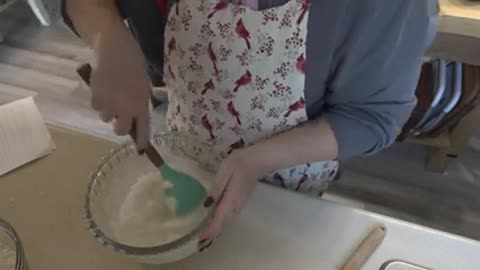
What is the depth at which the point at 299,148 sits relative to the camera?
69cm

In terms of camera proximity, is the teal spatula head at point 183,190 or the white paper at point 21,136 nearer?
the teal spatula head at point 183,190

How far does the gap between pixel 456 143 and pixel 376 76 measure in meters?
0.93

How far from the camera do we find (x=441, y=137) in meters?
1.45

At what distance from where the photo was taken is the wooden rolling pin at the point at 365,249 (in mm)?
619

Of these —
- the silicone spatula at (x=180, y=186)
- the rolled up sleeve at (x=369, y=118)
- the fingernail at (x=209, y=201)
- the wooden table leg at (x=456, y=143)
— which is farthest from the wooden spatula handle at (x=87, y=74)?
the wooden table leg at (x=456, y=143)

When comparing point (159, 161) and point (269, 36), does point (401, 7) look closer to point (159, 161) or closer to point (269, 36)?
point (269, 36)

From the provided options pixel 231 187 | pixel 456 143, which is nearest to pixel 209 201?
pixel 231 187

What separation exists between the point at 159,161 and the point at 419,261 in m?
0.31

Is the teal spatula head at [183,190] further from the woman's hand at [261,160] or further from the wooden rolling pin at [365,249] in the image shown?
the wooden rolling pin at [365,249]

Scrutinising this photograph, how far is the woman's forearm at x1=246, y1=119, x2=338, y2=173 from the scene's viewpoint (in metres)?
0.68

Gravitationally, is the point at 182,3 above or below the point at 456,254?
above

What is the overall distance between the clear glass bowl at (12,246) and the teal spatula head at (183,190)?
0.17 metres

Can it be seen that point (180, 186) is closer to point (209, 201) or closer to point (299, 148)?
point (209, 201)

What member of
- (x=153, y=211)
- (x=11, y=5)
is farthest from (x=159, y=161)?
(x=11, y=5)
